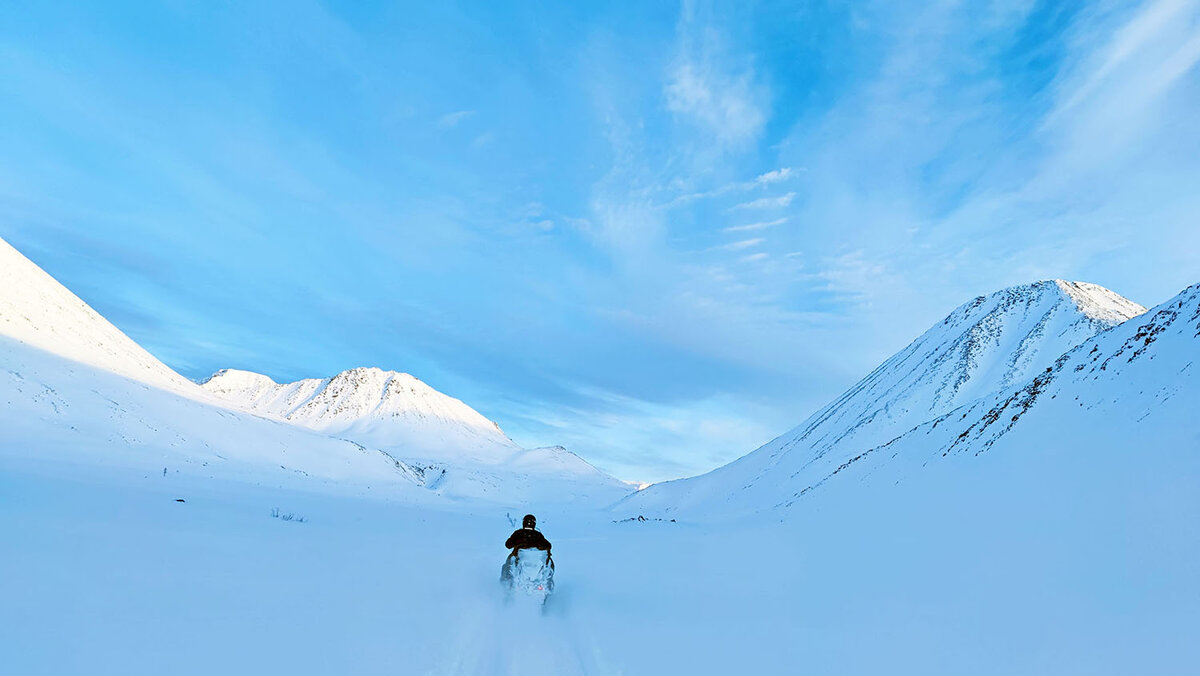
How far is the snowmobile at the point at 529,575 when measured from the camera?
386 inches

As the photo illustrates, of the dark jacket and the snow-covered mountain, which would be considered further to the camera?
the snow-covered mountain

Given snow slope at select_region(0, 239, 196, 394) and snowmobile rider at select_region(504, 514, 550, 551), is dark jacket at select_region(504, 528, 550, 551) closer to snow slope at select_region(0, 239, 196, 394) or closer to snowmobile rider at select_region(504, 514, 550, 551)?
snowmobile rider at select_region(504, 514, 550, 551)

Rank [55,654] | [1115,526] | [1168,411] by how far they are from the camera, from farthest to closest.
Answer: [1168,411] < [1115,526] < [55,654]

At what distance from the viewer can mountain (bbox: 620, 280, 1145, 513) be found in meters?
76.1

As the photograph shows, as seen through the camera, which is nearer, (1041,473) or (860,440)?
(1041,473)

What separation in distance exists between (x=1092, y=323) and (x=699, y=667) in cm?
10870

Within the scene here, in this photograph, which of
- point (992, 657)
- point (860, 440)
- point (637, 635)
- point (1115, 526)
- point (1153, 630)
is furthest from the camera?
point (860, 440)

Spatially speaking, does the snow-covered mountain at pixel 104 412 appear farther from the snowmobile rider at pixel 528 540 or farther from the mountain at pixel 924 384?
the mountain at pixel 924 384

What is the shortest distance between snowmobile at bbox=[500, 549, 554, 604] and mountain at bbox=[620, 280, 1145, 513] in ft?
187

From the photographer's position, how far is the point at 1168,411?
1102cm

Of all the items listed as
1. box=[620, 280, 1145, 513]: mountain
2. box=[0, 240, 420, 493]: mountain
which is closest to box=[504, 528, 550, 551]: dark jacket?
box=[0, 240, 420, 493]: mountain

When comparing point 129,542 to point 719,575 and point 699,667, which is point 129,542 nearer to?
point 699,667

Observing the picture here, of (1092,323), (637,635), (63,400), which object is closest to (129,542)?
(637,635)

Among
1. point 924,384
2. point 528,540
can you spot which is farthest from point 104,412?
point 924,384
